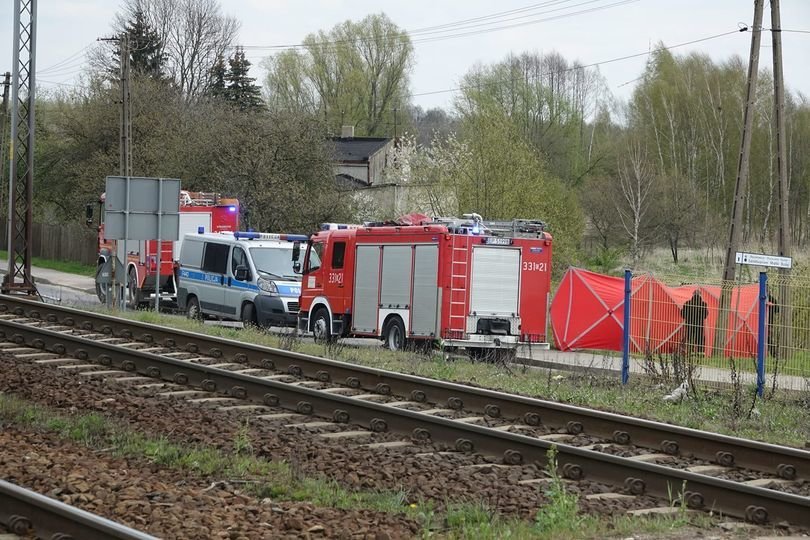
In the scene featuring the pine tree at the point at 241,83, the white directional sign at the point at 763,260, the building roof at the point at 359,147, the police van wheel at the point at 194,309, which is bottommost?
the police van wheel at the point at 194,309

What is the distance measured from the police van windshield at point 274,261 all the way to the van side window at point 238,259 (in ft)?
0.68

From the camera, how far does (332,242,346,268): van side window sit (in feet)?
77.6

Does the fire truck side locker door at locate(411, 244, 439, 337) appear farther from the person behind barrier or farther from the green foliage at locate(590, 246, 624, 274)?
the green foliage at locate(590, 246, 624, 274)

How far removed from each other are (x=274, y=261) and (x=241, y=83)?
152 feet

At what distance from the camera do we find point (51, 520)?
251 inches

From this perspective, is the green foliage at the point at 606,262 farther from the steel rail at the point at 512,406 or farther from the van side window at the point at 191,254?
the steel rail at the point at 512,406

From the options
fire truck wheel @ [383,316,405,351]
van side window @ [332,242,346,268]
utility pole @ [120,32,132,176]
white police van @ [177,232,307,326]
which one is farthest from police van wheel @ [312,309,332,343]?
utility pole @ [120,32,132,176]

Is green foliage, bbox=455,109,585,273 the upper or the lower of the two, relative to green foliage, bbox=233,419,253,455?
upper

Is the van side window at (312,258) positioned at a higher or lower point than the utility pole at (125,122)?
lower

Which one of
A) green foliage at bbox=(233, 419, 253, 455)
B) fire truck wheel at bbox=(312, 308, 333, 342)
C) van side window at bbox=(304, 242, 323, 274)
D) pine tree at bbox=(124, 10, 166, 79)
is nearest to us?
green foliage at bbox=(233, 419, 253, 455)

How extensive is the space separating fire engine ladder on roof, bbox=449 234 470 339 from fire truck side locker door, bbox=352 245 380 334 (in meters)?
2.12

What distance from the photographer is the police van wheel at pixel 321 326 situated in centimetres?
2359

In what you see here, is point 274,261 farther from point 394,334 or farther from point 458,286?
point 458,286

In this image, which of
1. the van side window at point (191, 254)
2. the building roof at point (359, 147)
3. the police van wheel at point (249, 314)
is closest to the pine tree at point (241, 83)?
the building roof at point (359, 147)
